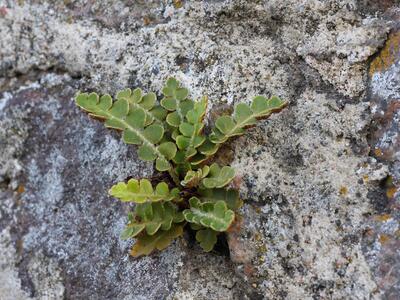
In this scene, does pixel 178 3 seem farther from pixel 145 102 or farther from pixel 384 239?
pixel 384 239

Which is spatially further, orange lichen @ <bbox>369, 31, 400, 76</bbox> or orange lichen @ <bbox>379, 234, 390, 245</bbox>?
orange lichen @ <bbox>369, 31, 400, 76</bbox>

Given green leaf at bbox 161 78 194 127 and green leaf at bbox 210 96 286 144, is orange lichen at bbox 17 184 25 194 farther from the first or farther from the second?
green leaf at bbox 210 96 286 144

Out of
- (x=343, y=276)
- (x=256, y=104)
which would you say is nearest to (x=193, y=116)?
(x=256, y=104)

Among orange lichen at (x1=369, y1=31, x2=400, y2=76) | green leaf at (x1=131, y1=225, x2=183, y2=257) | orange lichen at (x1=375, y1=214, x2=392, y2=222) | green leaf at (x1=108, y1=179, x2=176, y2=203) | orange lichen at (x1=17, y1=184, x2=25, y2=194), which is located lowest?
orange lichen at (x1=17, y1=184, x2=25, y2=194)

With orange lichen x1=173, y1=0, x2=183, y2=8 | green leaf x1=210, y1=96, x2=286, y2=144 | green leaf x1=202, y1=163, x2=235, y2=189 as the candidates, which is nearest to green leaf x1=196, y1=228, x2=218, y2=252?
green leaf x1=202, y1=163, x2=235, y2=189

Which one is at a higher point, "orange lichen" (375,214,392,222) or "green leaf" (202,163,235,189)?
"orange lichen" (375,214,392,222)

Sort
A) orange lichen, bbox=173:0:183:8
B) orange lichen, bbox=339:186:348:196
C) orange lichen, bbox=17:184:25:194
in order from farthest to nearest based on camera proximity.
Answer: orange lichen, bbox=17:184:25:194
orange lichen, bbox=173:0:183:8
orange lichen, bbox=339:186:348:196

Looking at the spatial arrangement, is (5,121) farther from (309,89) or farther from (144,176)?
(309,89)
